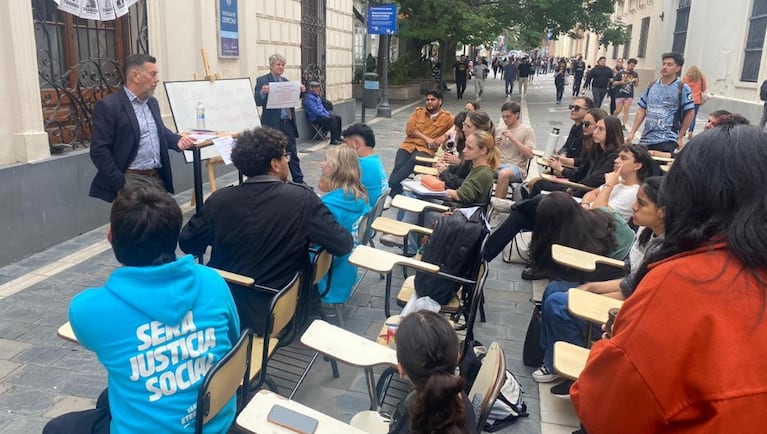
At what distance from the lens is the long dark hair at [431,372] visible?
1676 mm

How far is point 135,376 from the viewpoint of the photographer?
5.83 feet

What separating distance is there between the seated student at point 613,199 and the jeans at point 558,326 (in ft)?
1.99

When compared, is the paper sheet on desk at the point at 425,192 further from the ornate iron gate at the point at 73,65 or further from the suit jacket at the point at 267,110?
the ornate iron gate at the point at 73,65

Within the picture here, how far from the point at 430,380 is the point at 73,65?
17.6 ft

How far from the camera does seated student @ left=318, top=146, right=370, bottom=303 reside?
370 cm

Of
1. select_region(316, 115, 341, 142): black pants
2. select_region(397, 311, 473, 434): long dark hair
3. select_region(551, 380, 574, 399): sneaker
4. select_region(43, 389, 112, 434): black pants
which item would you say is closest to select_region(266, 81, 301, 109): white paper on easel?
select_region(316, 115, 341, 142): black pants

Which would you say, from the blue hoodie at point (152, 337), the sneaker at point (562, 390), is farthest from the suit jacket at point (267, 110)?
the blue hoodie at point (152, 337)

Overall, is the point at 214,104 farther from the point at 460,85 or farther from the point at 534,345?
the point at 460,85

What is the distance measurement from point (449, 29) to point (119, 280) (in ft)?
64.1

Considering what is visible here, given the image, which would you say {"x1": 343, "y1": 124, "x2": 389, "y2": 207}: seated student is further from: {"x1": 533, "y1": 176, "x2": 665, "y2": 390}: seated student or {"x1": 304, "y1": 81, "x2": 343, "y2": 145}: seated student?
{"x1": 304, "y1": 81, "x2": 343, "y2": 145}: seated student

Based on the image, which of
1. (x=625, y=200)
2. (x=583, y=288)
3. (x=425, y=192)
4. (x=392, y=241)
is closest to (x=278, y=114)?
(x=392, y=241)

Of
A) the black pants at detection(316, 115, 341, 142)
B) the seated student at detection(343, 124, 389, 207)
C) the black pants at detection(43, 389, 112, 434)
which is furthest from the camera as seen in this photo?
the black pants at detection(316, 115, 341, 142)

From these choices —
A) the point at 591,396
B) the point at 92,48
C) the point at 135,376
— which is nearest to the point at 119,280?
the point at 135,376

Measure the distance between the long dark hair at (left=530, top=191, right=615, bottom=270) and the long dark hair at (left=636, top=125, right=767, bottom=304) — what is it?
2.51 m
